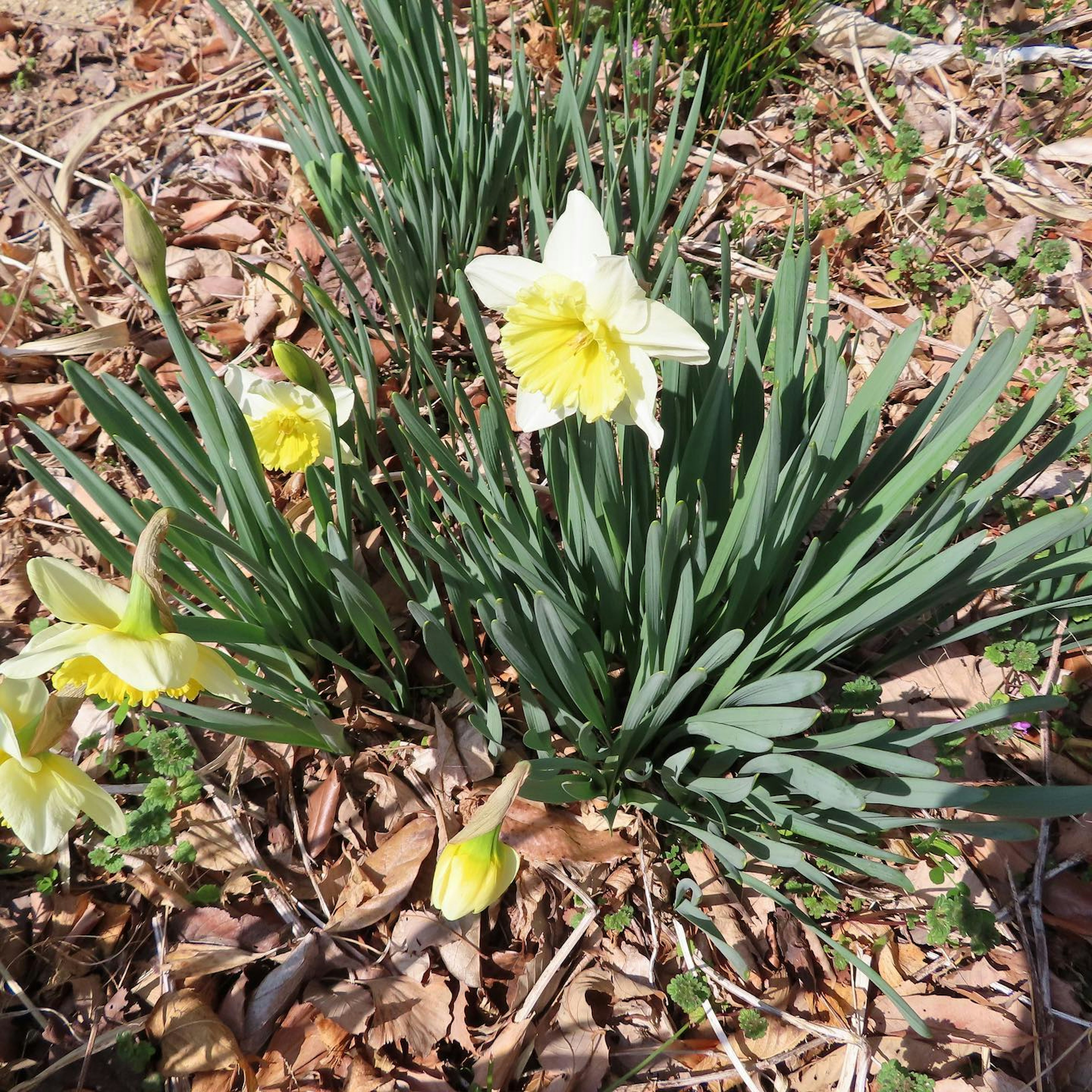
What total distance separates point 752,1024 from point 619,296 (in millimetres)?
1406

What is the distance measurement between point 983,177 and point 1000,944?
9.17ft

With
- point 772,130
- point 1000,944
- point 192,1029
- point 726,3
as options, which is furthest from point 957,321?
point 192,1029

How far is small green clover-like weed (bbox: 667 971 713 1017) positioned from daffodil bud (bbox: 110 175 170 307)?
5.22ft

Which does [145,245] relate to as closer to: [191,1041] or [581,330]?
[581,330]

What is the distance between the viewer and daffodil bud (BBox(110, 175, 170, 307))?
114 centimetres

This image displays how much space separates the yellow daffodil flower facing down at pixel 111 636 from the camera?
3.19ft

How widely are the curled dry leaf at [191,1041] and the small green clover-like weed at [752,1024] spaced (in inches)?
38.6

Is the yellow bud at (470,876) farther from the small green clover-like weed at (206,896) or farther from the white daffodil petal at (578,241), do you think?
the white daffodil petal at (578,241)

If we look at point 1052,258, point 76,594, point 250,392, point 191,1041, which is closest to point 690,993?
point 191,1041

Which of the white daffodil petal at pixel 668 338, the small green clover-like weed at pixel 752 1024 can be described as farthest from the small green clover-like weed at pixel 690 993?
the white daffodil petal at pixel 668 338

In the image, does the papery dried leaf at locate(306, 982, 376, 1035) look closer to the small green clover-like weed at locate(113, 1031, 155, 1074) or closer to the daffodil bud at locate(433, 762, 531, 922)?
the small green clover-like weed at locate(113, 1031, 155, 1074)

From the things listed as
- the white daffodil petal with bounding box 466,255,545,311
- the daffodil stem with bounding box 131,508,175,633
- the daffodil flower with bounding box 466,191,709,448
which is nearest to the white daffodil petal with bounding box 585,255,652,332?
the daffodil flower with bounding box 466,191,709,448

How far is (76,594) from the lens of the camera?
1019 millimetres

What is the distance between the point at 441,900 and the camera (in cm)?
118
